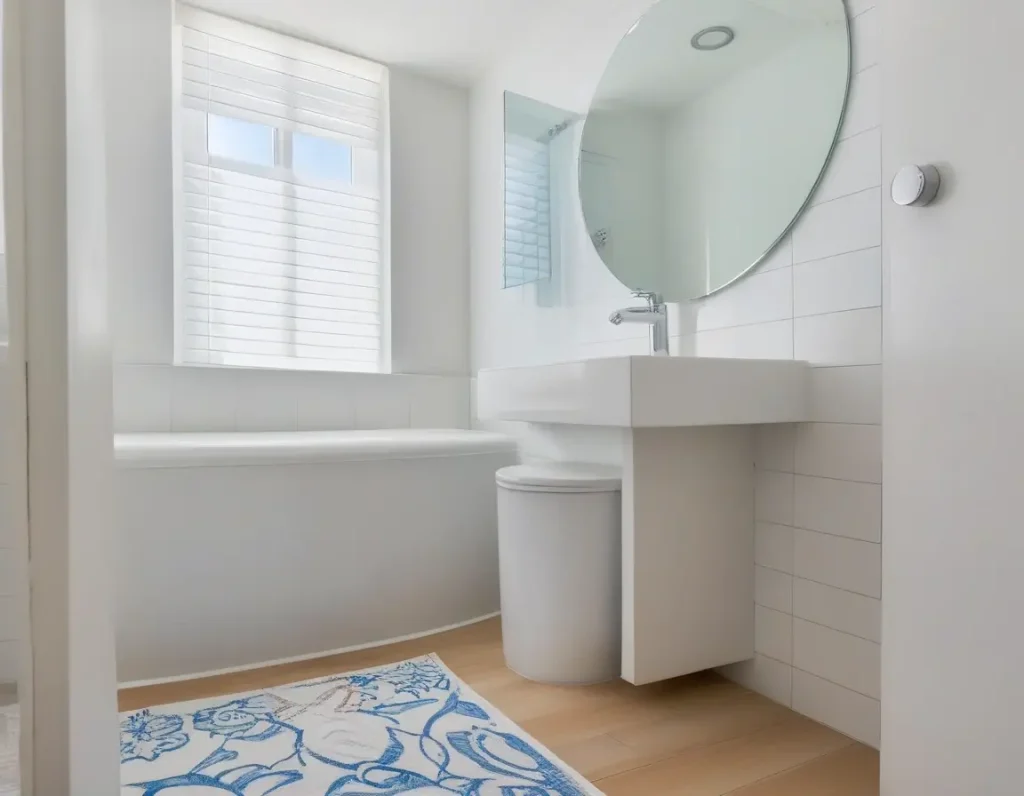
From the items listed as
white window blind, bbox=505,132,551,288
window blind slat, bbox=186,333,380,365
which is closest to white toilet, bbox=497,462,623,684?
white window blind, bbox=505,132,551,288

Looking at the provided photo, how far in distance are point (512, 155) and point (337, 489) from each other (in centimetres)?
148

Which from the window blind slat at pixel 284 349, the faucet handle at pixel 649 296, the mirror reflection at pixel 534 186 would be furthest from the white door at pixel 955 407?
the window blind slat at pixel 284 349

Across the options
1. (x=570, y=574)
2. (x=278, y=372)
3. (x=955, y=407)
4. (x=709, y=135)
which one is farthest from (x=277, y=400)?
(x=955, y=407)

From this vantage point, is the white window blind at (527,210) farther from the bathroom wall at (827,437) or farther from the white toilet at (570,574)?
the white toilet at (570,574)

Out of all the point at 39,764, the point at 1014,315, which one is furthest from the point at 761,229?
the point at 39,764

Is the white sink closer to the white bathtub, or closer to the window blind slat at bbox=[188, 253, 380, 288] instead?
the white bathtub

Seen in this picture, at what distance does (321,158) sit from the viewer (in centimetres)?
294

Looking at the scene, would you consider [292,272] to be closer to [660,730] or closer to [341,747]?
[341,747]

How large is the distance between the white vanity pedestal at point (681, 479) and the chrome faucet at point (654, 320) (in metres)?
0.32

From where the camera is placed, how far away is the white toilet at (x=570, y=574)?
5.57 ft

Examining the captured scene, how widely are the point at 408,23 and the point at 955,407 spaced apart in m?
2.50

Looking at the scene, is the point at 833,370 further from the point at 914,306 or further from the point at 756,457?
the point at 914,306

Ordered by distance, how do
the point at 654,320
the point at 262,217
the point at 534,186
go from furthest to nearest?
the point at 262,217
the point at 534,186
the point at 654,320

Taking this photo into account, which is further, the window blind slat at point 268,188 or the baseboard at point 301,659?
the window blind slat at point 268,188
